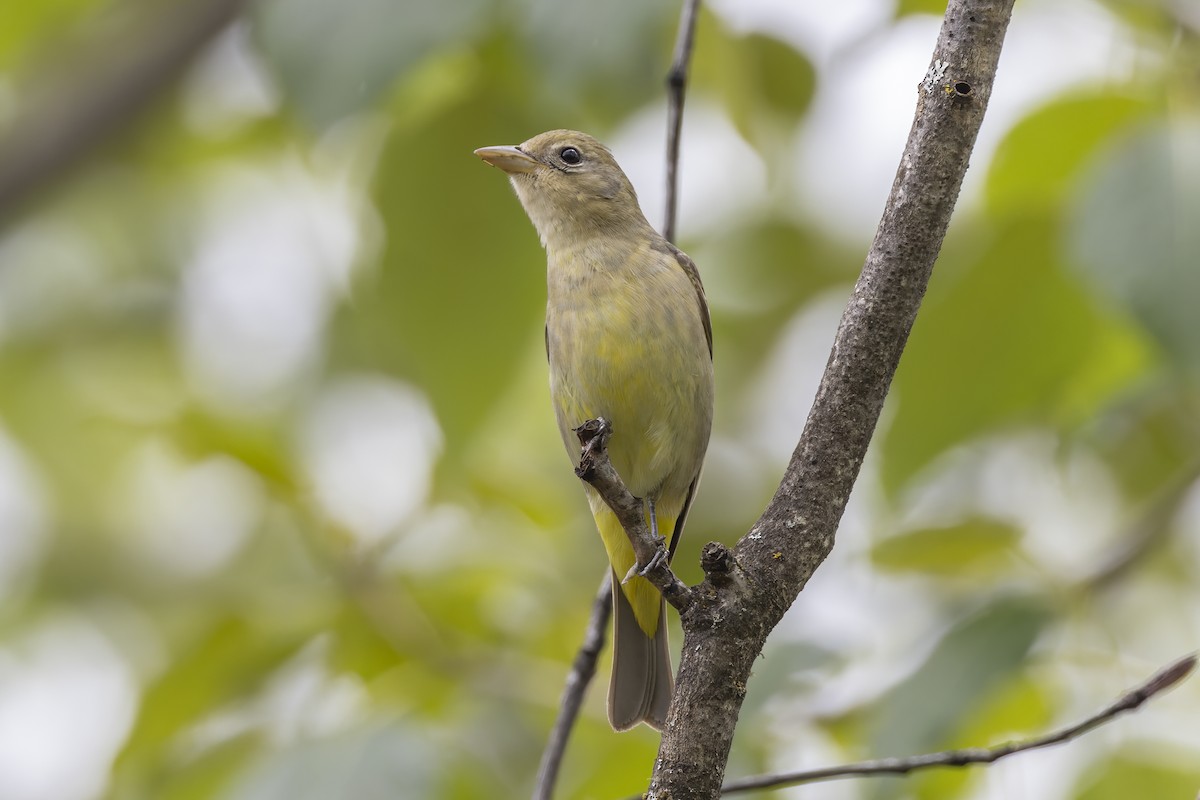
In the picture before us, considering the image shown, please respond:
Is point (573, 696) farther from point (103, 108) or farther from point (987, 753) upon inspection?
point (103, 108)

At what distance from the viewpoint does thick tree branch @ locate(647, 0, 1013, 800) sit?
6.71ft

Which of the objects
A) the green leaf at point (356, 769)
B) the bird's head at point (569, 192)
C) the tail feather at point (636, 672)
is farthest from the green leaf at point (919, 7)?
the green leaf at point (356, 769)

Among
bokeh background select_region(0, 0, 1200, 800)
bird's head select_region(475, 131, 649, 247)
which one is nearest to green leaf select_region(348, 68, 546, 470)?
bokeh background select_region(0, 0, 1200, 800)

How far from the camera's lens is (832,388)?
2.08 metres

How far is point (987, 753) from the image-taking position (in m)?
2.28

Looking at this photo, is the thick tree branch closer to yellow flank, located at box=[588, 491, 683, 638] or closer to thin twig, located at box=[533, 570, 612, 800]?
thin twig, located at box=[533, 570, 612, 800]

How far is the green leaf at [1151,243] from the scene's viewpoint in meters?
2.54

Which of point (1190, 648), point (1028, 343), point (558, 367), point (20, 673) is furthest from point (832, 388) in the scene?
point (20, 673)

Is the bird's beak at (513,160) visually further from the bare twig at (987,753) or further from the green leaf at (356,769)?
the bare twig at (987,753)

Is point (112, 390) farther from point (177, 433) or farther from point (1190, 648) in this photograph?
point (1190, 648)

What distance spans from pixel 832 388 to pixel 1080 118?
1483mm

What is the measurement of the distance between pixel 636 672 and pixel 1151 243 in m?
1.77

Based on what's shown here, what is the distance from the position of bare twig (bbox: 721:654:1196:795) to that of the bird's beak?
2027mm

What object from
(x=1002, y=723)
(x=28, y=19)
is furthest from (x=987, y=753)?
(x=28, y=19)
